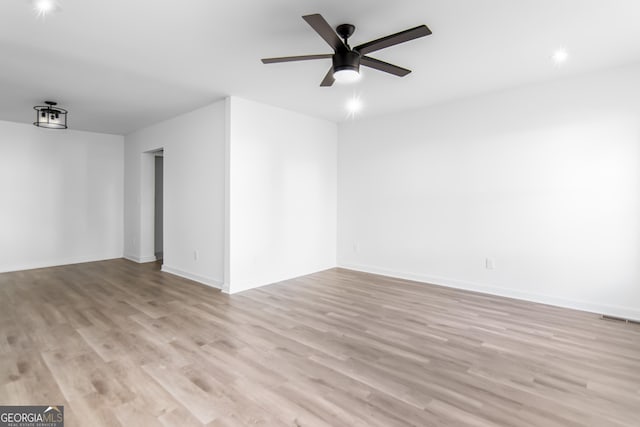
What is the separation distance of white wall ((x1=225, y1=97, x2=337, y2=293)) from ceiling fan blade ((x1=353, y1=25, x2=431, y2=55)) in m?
2.48

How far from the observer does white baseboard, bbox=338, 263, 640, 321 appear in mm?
3391

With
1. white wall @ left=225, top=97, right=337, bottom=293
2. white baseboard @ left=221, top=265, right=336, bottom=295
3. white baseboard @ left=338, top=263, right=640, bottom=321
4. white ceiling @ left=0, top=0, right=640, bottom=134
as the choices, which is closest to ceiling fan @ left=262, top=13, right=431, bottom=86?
white ceiling @ left=0, top=0, right=640, bottom=134

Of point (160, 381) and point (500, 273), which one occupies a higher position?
point (500, 273)

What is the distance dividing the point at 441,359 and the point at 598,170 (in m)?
2.80

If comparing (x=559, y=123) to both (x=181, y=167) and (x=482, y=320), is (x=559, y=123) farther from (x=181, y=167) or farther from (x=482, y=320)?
(x=181, y=167)

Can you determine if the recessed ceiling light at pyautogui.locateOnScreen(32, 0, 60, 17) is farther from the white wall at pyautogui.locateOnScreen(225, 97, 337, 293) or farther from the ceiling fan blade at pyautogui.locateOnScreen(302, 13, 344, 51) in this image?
the white wall at pyautogui.locateOnScreen(225, 97, 337, 293)

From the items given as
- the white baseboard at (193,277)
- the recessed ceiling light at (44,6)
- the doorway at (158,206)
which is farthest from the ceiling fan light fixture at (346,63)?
the doorway at (158,206)

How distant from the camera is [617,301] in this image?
3.42m

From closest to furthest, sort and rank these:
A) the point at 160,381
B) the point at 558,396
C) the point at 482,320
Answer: the point at 558,396
the point at 160,381
the point at 482,320

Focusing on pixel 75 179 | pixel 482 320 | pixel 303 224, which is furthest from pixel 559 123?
pixel 75 179

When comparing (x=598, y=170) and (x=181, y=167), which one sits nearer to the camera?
(x=598, y=170)

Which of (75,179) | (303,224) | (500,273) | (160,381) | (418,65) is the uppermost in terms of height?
(418,65)

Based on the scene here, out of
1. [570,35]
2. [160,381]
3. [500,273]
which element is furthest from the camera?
[500,273]

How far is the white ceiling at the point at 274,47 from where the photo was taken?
2.34 metres
